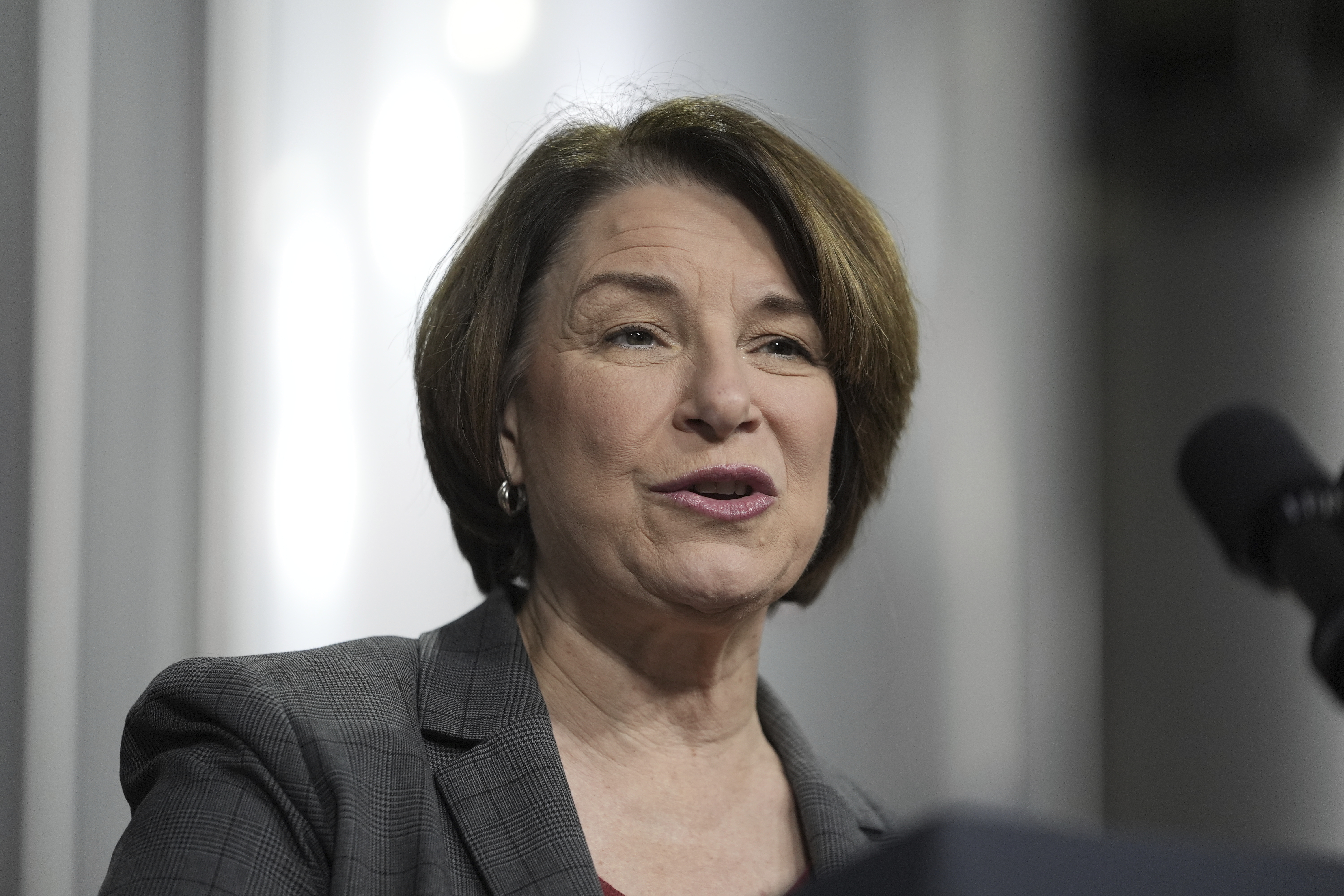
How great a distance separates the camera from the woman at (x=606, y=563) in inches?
45.9

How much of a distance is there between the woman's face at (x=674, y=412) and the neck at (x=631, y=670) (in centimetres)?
3

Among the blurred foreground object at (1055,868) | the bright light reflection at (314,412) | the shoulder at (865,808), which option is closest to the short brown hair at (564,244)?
the shoulder at (865,808)

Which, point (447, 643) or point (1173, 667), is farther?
point (1173, 667)

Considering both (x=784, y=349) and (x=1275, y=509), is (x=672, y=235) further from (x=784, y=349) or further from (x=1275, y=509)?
(x=1275, y=509)

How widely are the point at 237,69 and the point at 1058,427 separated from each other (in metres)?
1.88

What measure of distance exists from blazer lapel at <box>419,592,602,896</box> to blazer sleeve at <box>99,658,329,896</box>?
153mm

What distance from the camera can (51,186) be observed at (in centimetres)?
196

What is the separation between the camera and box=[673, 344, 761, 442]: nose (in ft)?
4.37

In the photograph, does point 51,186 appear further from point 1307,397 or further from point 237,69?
point 1307,397

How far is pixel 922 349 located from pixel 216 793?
2.03m

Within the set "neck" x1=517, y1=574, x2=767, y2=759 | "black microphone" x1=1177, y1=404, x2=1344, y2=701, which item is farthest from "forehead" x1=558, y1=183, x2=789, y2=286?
"black microphone" x1=1177, y1=404, x2=1344, y2=701

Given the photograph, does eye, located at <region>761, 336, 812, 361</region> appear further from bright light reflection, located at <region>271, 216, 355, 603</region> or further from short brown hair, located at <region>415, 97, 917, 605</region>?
bright light reflection, located at <region>271, 216, 355, 603</region>

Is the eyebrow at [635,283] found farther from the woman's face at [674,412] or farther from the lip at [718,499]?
the lip at [718,499]

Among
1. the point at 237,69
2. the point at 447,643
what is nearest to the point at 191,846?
the point at 447,643
